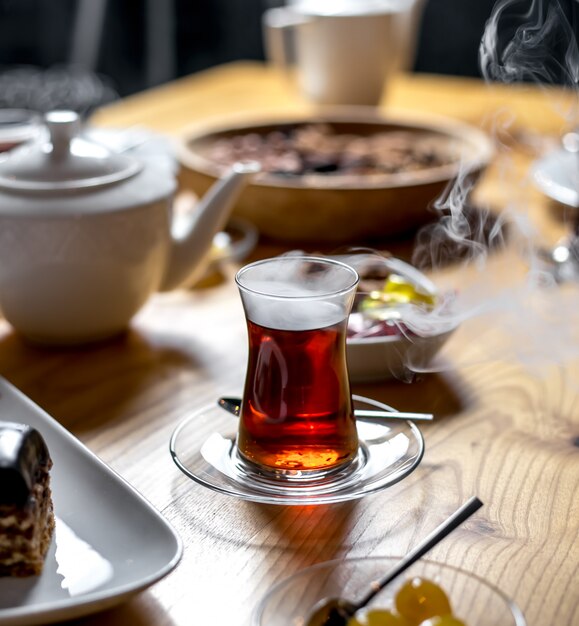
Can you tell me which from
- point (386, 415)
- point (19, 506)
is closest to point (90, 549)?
point (19, 506)

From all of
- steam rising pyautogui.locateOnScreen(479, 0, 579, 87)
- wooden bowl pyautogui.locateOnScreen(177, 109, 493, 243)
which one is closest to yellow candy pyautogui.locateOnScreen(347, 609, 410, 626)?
steam rising pyautogui.locateOnScreen(479, 0, 579, 87)

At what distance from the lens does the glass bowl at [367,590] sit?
498mm

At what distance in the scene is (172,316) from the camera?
1.04m

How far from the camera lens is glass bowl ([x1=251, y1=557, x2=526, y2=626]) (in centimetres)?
50

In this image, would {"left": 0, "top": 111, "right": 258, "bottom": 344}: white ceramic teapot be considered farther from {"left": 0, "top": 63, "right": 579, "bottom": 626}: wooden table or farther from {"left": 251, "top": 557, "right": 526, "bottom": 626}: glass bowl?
{"left": 251, "top": 557, "right": 526, "bottom": 626}: glass bowl

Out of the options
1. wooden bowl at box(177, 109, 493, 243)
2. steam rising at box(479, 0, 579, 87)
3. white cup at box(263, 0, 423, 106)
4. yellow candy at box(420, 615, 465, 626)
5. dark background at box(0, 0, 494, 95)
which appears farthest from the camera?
dark background at box(0, 0, 494, 95)

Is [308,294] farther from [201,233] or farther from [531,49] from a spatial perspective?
[531,49]

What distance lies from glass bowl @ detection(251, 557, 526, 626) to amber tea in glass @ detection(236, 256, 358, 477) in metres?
0.13

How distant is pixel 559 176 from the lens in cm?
136

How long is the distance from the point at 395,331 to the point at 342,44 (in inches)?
41.7

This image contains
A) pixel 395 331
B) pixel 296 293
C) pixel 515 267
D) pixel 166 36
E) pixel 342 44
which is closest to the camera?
pixel 296 293

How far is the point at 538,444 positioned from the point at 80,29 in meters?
3.14

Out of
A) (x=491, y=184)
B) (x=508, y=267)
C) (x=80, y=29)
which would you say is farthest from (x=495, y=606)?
(x=80, y=29)

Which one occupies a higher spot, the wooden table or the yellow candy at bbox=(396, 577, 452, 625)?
the yellow candy at bbox=(396, 577, 452, 625)
